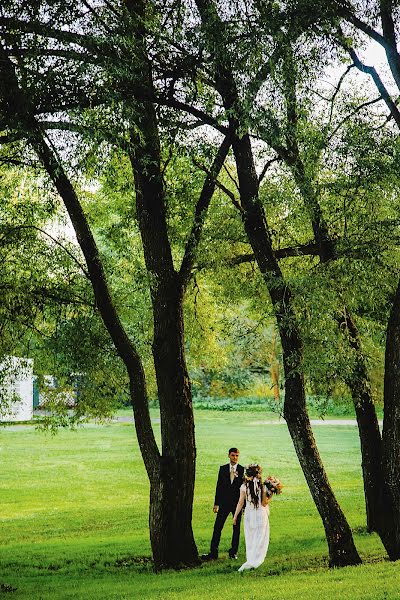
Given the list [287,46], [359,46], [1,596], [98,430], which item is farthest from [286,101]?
[98,430]

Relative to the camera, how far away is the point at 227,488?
1555 centimetres

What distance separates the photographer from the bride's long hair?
47.9 ft

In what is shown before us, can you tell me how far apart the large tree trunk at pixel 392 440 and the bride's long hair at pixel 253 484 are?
7.55 ft

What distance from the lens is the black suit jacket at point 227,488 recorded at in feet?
50.9

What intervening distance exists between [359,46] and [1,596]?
1189cm

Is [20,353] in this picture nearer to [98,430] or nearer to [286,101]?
[286,101]

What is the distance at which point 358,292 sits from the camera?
14.4 m

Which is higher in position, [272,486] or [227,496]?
[272,486]

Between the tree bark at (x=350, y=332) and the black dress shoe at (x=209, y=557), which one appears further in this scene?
the black dress shoe at (x=209, y=557)

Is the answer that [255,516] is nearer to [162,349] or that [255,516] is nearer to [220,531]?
[220,531]

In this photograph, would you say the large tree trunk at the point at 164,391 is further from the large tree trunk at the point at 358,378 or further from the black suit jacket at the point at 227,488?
the large tree trunk at the point at 358,378

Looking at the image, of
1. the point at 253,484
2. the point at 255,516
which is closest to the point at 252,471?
the point at 253,484

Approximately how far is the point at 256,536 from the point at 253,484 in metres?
0.92

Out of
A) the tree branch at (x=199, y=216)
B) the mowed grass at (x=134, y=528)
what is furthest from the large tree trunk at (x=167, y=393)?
the mowed grass at (x=134, y=528)
